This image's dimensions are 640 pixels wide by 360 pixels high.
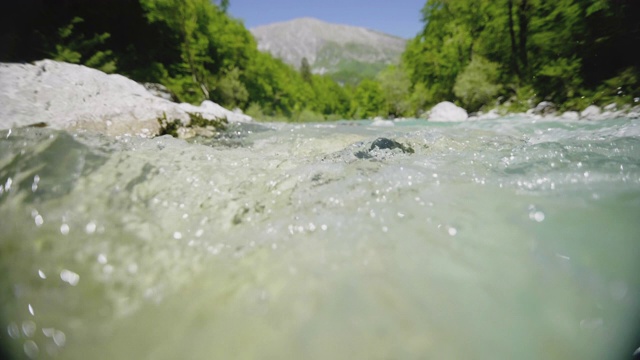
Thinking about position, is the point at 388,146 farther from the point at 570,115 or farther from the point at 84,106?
the point at 570,115

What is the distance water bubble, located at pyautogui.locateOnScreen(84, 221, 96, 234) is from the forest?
28.8 feet

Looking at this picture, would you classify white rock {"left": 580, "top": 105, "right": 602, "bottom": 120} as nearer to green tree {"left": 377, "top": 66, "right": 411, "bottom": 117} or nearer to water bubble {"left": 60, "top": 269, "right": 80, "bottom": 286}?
water bubble {"left": 60, "top": 269, "right": 80, "bottom": 286}

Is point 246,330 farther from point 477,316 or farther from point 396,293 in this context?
point 477,316

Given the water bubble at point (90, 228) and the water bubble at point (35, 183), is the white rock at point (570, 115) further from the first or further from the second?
the water bubble at point (35, 183)

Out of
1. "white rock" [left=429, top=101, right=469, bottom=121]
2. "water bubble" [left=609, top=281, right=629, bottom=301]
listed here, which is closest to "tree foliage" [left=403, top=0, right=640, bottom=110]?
"white rock" [left=429, top=101, right=469, bottom=121]

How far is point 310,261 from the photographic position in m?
1.38

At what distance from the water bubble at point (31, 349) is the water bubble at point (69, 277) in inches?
10.1

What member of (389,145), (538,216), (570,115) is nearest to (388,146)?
(389,145)

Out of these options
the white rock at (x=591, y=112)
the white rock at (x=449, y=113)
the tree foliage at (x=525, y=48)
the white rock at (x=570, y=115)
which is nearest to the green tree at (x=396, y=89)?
the tree foliage at (x=525, y=48)

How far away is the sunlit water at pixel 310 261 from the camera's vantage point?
1073 millimetres

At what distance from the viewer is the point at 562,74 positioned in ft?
33.0

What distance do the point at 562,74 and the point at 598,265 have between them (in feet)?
42.2

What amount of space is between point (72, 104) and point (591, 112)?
12622mm

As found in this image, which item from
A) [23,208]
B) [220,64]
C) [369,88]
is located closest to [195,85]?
[220,64]
